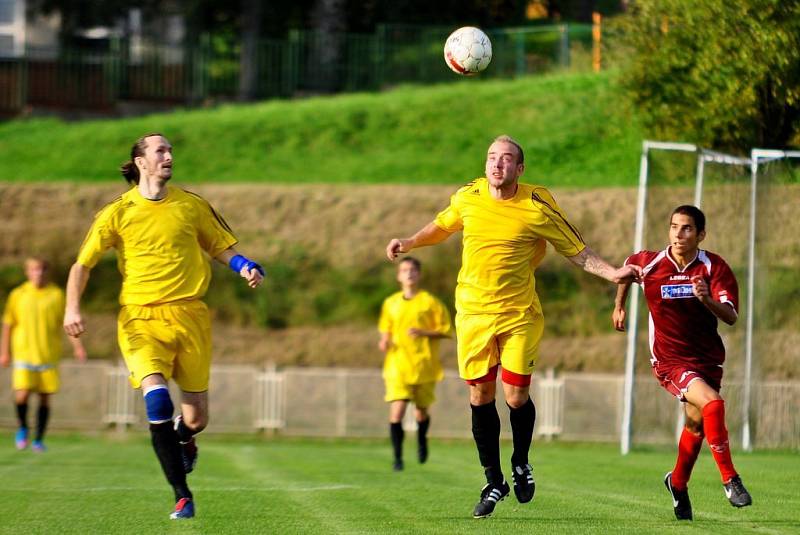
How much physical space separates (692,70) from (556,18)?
21.8 m

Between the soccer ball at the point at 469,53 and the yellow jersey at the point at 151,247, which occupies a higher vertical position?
the soccer ball at the point at 469,53

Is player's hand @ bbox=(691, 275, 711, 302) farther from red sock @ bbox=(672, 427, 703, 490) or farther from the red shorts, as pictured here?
red sock @ bbox=(672, 427, 703, 490)

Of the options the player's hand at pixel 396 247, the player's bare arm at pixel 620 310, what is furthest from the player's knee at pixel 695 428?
the player's hand at pixel 396 247

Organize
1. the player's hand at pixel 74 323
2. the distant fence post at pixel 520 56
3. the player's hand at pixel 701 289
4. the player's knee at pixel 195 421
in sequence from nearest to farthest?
the player's hand at pixel 701 289, the player's hand at pixel 74 323, the player's knee at pixel 195 421, the distant fence post at pixel 520 56

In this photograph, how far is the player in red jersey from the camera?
890 centimetres

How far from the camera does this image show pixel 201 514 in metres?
9.38

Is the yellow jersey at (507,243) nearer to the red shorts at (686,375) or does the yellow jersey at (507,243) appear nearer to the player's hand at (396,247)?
the player's hand at (396,247)

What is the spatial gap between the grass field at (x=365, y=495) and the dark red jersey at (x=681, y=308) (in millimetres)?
1054

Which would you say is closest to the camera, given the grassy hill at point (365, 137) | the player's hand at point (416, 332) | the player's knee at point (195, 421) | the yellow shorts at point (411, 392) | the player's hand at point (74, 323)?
the player's hand at point (74, 323)

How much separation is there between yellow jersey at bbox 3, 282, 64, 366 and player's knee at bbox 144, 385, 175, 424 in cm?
934

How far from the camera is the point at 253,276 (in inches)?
357

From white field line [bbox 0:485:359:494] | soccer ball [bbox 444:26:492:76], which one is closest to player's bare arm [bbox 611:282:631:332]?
soccer ball [bbox 444:26:492:76]

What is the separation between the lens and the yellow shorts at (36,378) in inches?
701

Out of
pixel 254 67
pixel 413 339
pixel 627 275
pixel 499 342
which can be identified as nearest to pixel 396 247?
pixel 499 342
